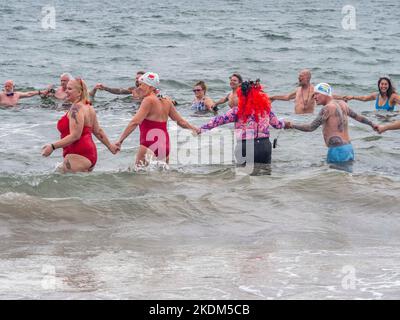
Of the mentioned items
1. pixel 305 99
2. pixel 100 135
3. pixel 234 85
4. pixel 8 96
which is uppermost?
pixel 100 135

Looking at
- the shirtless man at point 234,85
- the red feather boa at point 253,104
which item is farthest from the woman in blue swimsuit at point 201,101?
the red feather boa at point 253,104

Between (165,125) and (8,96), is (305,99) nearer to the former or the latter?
(165,125)

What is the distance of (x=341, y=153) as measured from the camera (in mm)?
11078

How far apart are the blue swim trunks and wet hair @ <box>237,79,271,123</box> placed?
1394 mm

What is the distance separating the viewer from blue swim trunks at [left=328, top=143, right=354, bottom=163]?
11.1 meters

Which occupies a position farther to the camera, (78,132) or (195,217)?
(78,132)

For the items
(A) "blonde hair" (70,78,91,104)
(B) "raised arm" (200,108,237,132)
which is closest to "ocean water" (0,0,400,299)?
(B) "raised arm" (200,108,237,132)

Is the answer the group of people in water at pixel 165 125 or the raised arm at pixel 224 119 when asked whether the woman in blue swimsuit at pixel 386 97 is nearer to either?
the group of people in water at pixel 165 125

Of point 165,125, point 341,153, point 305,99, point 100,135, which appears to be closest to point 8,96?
point 305,99

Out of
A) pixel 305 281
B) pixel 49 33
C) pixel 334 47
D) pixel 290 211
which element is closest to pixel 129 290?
pixel 305 281

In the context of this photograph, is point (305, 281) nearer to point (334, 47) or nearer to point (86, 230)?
point (86, 230)

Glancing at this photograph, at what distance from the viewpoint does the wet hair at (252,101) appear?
10.2 m

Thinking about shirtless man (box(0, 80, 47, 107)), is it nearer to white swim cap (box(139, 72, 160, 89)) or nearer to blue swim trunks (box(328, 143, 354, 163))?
white swim cap (box(139, 72, 160, 89))

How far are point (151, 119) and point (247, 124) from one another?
128cm
